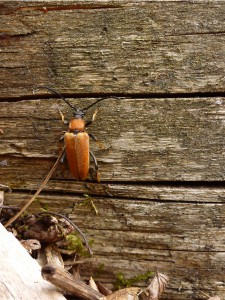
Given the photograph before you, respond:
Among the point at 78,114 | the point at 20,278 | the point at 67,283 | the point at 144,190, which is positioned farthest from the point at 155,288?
the point at 78,114

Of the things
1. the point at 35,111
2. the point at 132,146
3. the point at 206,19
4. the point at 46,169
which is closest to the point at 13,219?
the point at 46,169

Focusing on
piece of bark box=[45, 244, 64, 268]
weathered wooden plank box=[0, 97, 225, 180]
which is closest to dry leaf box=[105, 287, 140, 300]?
piece of bark box=[45, 244, 64, 268]

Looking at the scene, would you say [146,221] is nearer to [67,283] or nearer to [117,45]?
[67,283]

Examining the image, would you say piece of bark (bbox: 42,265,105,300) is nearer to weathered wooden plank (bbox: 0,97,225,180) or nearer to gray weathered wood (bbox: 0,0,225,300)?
gray weathered wood (bbox: 0,0,225,300)

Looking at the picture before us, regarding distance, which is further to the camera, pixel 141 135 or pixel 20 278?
pixel 141 135

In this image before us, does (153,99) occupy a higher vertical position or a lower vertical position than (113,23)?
lower

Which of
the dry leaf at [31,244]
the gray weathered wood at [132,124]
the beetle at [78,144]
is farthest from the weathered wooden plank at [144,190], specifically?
the dry leaf at [31,244]

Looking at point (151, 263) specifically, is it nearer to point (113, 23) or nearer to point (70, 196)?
point (70, 196)
